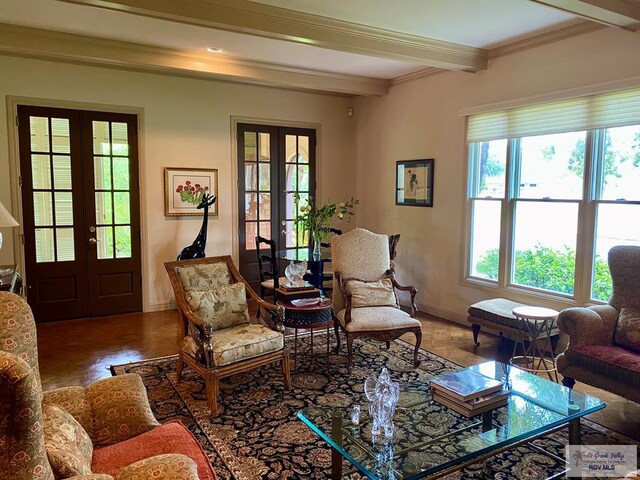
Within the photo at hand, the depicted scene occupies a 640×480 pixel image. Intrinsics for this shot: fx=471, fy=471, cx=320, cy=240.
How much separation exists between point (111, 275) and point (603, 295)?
495 centimetres

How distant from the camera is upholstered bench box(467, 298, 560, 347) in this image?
395 centimetres

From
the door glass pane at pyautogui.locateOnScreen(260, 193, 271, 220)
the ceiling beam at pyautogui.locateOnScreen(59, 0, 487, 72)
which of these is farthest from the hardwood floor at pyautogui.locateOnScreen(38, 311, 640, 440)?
the ceiling beam at pyautogui.locateOnScreen(59, 0, 487, 72)

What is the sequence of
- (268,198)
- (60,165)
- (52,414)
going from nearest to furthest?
(52,414), (60,165), (268,198)

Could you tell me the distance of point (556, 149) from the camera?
4180mm

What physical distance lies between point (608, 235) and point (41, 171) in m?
5.45

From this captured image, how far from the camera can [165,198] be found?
5500 millimetres

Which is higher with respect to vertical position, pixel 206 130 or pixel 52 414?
pixel 206 130

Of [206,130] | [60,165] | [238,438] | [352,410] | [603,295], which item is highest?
[206,130]

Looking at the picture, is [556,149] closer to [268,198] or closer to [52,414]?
[268,198]

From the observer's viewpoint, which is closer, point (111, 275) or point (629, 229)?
point (629, 229)

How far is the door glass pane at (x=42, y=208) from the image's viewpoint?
496cm

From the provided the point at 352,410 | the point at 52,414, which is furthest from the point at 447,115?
the point at 52,414

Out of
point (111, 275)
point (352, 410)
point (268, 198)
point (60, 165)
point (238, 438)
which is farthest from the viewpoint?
point (268, 198)

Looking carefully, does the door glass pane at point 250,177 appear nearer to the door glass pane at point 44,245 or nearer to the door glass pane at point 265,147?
the door glass pane at point 265,147
